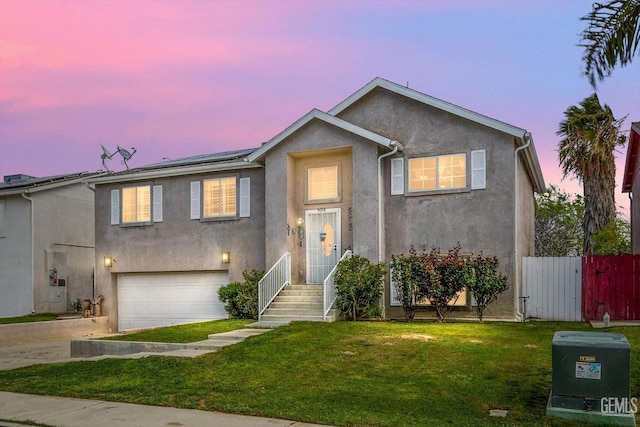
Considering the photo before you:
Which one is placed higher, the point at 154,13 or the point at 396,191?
the point at 154,13

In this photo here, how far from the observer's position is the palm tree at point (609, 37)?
23.4 ft

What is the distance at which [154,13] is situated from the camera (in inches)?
624

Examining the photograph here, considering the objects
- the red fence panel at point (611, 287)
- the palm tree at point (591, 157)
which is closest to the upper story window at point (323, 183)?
the red fence panel at point (611, 287)

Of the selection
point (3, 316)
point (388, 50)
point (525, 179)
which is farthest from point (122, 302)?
point (525, 179)

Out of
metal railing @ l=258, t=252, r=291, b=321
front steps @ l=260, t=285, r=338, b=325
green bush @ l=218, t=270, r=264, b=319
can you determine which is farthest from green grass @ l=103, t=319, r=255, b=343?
front steps @ l=260, t=285, r=338, b=325

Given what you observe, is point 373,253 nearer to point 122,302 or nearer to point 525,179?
point 525,179

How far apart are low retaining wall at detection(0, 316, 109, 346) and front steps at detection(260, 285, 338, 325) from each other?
25.3 ft

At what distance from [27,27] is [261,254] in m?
9.66

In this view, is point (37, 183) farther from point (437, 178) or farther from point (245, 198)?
point (437, 178)

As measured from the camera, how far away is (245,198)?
18297 mm

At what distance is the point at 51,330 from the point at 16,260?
16.8 feet

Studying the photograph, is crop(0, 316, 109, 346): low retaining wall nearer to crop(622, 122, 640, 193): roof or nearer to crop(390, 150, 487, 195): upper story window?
crop(390, 150, 487, 195): upper story window

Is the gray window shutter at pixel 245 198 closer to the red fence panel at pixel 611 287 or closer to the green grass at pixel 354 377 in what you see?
the green grass at pixel 354 377

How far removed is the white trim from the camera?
18.2 meters
